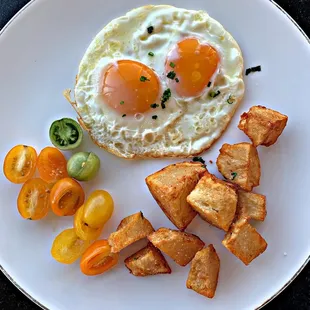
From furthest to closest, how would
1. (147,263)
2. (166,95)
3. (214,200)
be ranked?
(166,95)
(147,263)
(214,200)

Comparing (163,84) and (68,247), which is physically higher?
(163,84)

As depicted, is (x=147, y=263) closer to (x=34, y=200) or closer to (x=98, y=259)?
(x=98, y=259)

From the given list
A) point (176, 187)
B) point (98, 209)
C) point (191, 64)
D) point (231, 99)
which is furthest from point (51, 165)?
point (231, 99)

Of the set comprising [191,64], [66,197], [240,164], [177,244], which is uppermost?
[191,64]

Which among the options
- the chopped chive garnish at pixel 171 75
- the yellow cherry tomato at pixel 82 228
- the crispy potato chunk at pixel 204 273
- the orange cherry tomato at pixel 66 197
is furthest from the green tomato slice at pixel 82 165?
the crispy potato chunk at pixel 204 273

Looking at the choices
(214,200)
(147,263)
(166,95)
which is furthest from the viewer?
(166,95)

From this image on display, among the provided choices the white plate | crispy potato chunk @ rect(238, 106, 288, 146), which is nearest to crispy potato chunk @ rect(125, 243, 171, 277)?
the white plate
